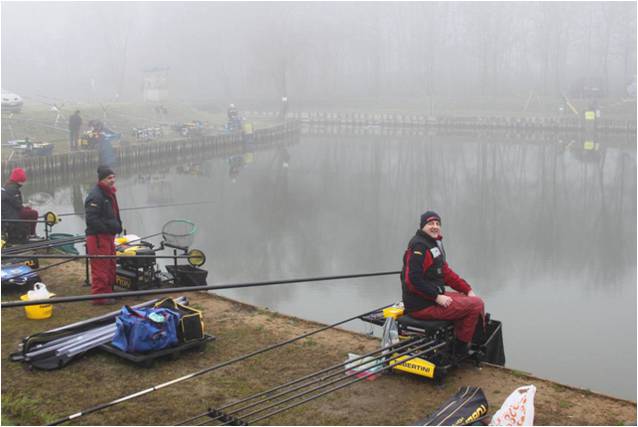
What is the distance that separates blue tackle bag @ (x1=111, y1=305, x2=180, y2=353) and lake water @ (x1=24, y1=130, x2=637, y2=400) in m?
3.62

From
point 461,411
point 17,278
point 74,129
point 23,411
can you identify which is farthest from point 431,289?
point 74,129

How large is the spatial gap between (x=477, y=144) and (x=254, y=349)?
112 ft

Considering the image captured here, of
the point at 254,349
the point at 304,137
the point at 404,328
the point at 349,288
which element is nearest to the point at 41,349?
the point at 254,349

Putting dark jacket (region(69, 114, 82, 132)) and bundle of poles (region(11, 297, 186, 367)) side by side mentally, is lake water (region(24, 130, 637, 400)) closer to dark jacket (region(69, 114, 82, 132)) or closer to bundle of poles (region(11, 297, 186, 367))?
dark jacket (region(69, 114, 82, 132))

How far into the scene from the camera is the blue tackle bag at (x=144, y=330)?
5547mm

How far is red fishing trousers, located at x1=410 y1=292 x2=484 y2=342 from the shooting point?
17.2 ft

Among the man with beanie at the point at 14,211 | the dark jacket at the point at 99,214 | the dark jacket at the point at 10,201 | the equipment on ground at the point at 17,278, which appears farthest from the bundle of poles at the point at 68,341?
the dark jacket at the point at 10,201

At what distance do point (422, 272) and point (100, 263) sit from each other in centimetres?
329

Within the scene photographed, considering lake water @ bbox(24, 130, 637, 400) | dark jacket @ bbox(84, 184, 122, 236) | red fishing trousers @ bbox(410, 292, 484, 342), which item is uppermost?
dark jacket @ bbox(84, 184, 122, 236)

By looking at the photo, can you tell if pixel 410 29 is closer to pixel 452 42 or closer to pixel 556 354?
pixel 452 42

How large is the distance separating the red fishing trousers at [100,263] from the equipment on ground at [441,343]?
2.80 metres

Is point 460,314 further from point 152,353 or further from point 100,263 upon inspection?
point 100,263

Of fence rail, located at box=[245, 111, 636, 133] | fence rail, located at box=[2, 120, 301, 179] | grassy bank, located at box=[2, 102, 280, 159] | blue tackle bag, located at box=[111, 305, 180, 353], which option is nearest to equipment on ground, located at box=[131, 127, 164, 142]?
grassy bank, located at box=[2, 102, 280, 159]

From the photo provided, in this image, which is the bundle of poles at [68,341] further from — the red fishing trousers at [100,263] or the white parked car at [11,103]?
the white parked car at [11,103]
